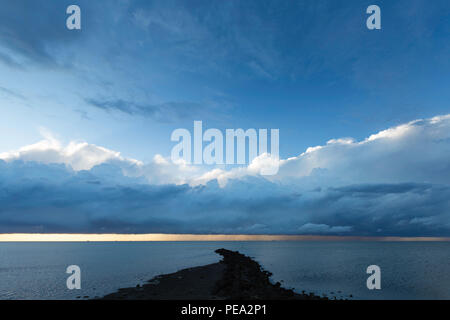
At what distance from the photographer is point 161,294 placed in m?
35.6

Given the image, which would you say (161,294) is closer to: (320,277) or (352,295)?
(352,295)
